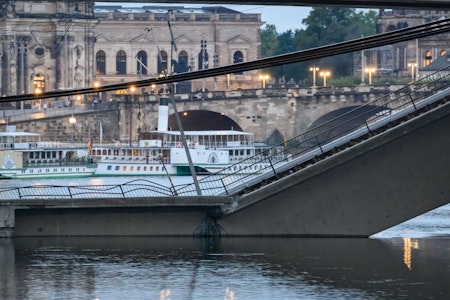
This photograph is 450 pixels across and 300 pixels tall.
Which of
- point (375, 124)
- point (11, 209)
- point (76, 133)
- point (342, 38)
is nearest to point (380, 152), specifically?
point (375, 124)

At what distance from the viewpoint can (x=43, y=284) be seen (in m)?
39.9

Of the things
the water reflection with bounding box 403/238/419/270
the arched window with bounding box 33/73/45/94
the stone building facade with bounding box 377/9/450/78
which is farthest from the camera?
the stone building facade with bounding box 377/9/450/78

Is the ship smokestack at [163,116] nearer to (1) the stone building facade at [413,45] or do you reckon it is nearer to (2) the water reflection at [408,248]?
(1) the stone building facade at [413,45]

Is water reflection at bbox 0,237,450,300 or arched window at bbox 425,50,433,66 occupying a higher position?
arched window at bbox 425,50,433,66

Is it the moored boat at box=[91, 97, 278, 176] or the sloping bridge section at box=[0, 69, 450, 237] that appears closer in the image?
the sloping bridge section at box=[0, 69, 450, 237]

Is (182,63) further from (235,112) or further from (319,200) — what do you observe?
(319,200)

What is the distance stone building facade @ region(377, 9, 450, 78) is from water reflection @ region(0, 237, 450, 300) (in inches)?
5198

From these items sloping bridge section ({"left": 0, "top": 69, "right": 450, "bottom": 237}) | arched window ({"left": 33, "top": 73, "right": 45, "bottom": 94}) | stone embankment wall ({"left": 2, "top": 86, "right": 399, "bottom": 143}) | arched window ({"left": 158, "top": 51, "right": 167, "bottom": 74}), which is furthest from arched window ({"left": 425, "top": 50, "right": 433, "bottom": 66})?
sloping bridge section ({"left": 0, "top": 69, "right": 450, "bottom": 237})

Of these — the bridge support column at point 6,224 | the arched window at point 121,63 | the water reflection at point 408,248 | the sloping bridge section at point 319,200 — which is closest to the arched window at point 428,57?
the arched window at point 121,63

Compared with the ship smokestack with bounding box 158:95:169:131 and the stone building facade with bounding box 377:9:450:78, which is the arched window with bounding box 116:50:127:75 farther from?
the ship smokestack with bounding box 158:95:169:131

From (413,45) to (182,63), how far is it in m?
24.6

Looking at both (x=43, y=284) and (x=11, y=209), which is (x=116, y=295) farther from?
(x=11, y=209)

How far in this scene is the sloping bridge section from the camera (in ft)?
156

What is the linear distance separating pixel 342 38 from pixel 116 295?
15777 centimetres
